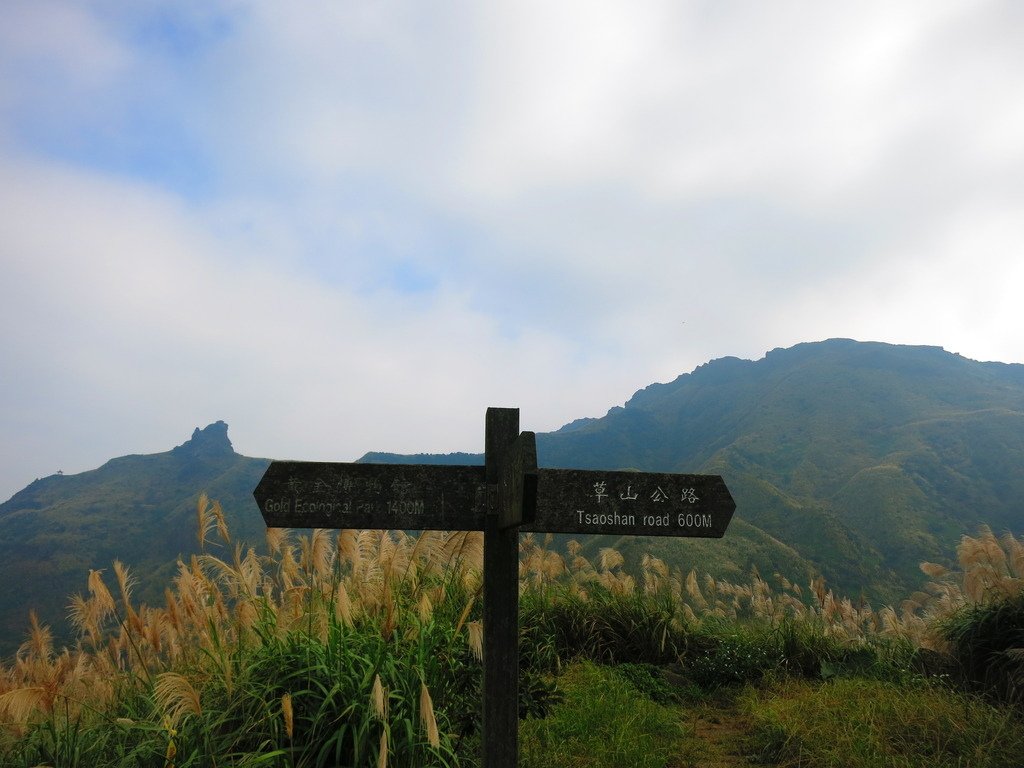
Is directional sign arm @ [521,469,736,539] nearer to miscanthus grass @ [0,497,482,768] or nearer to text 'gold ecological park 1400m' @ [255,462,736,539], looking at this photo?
text 'gold ecological park 1400m' @ [255,462,736,539]

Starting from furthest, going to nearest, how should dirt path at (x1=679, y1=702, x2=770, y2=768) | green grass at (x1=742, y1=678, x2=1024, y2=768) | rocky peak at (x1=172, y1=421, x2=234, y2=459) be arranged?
rocky peak at (x1=172, y1=421, x2=234, y2=459), dirt path at (x1=679, y1=702, x2=770, y2=768), green grass at (x1=742, y1=678, x2=1024, y2=768)

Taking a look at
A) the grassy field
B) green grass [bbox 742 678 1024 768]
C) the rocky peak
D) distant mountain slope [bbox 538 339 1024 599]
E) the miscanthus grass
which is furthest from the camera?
the rocky peak

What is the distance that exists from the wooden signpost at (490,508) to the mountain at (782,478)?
146ft

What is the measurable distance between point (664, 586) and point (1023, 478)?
121839 mm

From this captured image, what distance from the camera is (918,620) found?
7656mm

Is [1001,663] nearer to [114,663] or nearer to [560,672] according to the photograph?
[560,672]

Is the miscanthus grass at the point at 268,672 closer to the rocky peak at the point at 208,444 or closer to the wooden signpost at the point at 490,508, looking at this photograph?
the wooden signpost at the point at 490,508

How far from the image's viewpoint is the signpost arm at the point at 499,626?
3055 millimetres

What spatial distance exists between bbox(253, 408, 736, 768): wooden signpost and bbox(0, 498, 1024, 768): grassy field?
41cm

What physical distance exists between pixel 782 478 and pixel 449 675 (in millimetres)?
122487

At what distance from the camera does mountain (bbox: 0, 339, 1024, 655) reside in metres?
69.6

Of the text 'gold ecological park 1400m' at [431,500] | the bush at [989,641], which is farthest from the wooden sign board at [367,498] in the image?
the bush at [989,641]

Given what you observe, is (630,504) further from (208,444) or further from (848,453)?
(208,444)

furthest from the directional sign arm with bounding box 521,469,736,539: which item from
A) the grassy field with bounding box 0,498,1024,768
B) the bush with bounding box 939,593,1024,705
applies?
the bush with bounding box 939,593,1024,705
